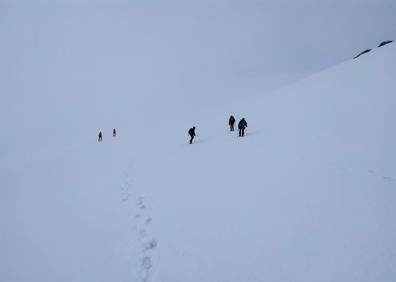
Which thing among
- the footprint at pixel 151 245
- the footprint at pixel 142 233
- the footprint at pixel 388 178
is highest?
the footprint at pixel 388 178

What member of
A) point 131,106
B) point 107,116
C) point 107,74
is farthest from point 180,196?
point 107,74

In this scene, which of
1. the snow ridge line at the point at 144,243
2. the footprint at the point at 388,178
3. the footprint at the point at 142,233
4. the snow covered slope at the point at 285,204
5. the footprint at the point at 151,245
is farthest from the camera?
the footprint at the point at 388,178

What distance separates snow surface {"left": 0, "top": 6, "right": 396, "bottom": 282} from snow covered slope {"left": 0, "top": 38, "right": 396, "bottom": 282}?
0.03 metres

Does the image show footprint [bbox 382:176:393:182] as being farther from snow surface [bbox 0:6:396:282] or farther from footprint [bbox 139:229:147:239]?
footprint [bbox 139:229:147:239]

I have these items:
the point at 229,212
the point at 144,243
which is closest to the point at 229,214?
the point at 229,212

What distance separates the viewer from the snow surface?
5602mm

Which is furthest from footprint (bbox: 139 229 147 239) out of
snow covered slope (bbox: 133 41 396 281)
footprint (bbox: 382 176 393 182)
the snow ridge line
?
footprint (bbox: 382 176 393 182)

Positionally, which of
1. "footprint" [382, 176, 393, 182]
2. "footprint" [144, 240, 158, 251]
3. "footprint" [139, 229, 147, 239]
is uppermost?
"footprint" [382, 176, 393, 182]

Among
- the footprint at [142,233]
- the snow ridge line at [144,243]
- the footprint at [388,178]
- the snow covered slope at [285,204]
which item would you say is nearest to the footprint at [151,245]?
the snow ridge line at [144,243]

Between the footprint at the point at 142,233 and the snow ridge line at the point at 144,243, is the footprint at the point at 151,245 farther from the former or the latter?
the footprint at the point at 142,233

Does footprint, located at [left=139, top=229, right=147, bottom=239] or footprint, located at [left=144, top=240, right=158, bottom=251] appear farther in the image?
footprint, located at [left=139, top=229, right=147, bottom=239]

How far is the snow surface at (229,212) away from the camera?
5.60 meters

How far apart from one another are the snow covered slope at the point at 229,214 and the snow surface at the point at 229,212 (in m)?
0.03

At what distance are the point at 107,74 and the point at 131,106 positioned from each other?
5033cm
